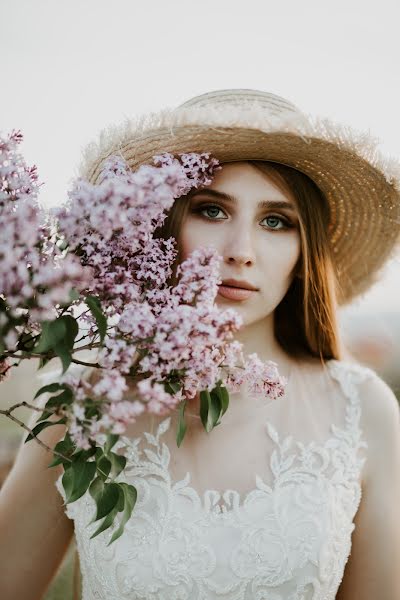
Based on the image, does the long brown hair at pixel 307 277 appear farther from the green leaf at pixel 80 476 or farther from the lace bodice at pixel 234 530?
the green leaf at pixel 80 476

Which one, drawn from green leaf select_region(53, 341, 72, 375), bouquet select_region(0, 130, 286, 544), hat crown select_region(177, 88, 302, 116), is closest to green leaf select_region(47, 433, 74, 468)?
bouquet select_region(0, 130, 286, 544)

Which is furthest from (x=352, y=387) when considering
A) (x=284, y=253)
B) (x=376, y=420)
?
(x=284, y=253)

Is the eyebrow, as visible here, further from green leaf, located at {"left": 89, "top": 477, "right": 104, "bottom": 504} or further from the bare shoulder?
green leaf, located at {"left": 89, "top": 477, "right": 104, "bottom": 504}

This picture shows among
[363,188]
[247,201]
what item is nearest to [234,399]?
[247,201]

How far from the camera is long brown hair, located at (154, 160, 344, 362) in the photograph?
1652 millimetres

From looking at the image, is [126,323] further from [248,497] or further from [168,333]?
[248,497]

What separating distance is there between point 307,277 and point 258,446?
1.65 ft

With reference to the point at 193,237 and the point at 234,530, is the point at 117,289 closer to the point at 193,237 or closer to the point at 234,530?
the point at 193,237

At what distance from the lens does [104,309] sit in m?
0.99

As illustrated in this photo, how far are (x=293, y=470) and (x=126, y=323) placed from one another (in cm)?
93

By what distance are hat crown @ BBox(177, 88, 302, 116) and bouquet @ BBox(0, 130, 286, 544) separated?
2.25 ft

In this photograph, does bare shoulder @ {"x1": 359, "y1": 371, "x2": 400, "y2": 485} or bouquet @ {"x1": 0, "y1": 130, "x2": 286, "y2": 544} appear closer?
bouquet @ {"x1": 0, "y1": 130, "x2": 286, "y2": 544}

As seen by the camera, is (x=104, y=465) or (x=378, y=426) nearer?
(x=104, y=465)

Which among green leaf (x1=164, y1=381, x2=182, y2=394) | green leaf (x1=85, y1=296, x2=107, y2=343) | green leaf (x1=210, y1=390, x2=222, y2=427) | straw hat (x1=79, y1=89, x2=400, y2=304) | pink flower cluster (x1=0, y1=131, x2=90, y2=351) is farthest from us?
straw hat (x1=79, y1=89, x2=400, y2=304)
